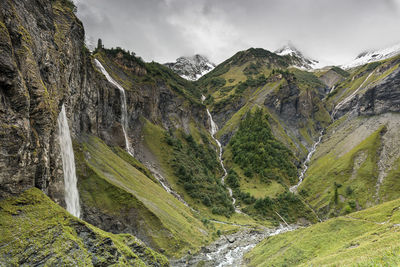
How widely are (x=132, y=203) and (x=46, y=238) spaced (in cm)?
2553

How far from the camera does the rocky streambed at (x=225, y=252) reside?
42.7 m

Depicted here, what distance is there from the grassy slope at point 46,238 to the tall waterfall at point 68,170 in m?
12.9

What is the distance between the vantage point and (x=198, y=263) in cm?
4269

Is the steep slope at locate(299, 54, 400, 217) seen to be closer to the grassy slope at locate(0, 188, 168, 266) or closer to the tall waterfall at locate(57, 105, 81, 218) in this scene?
the tall waterfall at locate(57, 105, 81, 218)

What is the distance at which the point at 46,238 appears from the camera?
2075 centimetres

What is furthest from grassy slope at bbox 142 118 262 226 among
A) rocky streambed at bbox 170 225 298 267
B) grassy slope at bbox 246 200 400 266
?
grassy slope at bbox 246 200 400 266

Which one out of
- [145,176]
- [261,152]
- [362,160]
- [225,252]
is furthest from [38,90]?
[362,160]

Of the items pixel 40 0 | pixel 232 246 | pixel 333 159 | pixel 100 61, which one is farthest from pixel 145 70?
pixel 333 159

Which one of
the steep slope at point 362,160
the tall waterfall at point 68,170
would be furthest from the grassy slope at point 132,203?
the steep slope at point 362,160

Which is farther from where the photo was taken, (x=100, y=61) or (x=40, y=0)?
(x=100, y=61)

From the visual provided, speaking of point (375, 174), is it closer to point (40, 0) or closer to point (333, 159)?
point (333, 159)

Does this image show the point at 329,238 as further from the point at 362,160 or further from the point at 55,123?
the point at 362,160

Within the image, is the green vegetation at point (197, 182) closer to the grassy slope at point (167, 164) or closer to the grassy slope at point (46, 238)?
the grassy slope at point (167, 164)

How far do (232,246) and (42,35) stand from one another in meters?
55.5
